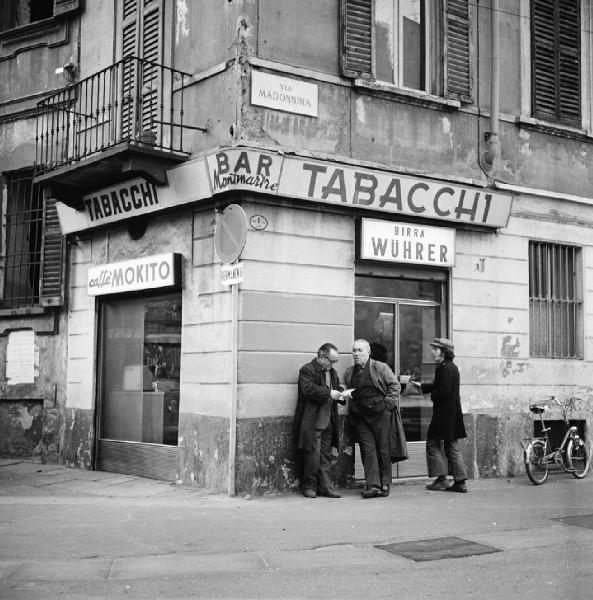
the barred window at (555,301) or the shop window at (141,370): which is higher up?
the barred window at (555,301)

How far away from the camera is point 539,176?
13453 mm

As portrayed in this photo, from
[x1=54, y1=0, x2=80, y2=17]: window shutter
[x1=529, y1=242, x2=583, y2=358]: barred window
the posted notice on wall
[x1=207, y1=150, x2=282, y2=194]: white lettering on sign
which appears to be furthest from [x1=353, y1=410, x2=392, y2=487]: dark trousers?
[x1=54, y1=0, x2=80, y2=17]: window shutter

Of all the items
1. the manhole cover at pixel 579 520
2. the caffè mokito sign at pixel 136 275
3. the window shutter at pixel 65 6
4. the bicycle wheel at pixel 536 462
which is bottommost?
the manhole cover at pixel 579 520

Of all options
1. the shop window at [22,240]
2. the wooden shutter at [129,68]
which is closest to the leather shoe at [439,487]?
the wooden shutter at [129,68]

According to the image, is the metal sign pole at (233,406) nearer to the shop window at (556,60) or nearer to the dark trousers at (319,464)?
the dark trousers at (319,464)

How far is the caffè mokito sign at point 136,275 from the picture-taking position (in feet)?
37.4

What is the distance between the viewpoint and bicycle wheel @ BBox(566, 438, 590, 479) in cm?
1250

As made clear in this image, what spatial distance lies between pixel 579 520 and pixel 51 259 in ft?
28.1

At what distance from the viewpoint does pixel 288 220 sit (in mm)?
10859

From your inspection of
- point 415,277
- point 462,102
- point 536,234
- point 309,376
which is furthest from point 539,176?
point 309,376

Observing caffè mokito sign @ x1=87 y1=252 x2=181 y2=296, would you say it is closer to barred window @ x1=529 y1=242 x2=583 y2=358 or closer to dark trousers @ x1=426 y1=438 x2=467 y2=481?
dark trousers @ x1=426 y1=438 x2=467 y2=481

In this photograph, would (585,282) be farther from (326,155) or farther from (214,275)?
(214,275)

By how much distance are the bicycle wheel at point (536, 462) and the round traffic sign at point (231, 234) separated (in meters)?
4.86

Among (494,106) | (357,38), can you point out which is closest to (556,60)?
(494,106)
